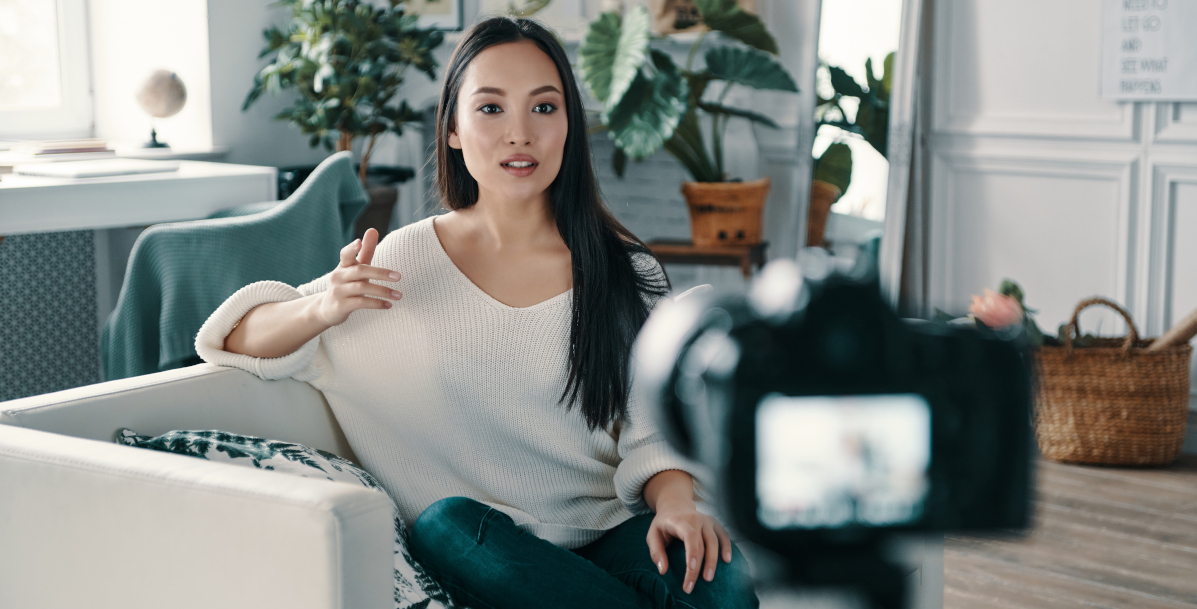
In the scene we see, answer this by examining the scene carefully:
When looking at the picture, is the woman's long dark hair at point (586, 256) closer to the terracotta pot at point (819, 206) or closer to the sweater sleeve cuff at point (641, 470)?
the sweater sleeve cuff at point (641, 470)

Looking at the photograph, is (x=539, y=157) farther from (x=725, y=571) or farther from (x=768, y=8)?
(x=768, y=8)

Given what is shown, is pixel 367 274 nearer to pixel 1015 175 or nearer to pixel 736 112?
pixel 736 112

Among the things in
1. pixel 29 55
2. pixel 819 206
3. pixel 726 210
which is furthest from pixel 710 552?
pixel 29 55

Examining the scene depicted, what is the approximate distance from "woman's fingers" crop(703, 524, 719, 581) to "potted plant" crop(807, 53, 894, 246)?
2.62 meters

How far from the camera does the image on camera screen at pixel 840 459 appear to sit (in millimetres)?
302

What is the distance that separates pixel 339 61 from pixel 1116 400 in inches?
94.3

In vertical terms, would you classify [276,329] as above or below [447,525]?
above

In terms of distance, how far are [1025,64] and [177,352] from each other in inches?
99.8

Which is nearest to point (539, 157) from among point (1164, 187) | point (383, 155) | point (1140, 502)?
point (1140, 502)

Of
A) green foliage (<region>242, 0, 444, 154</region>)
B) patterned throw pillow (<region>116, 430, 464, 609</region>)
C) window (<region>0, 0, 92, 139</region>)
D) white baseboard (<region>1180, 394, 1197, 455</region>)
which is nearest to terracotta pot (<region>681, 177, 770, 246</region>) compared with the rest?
green foliage (<region>242, 0, 444, 154</region>)

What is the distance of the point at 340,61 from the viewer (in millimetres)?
3156

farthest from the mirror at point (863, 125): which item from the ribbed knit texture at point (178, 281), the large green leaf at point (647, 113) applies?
the ribbed knit texture at point (178, 281)

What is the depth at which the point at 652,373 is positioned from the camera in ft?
1.04

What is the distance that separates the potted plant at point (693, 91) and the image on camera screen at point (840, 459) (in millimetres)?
2917
